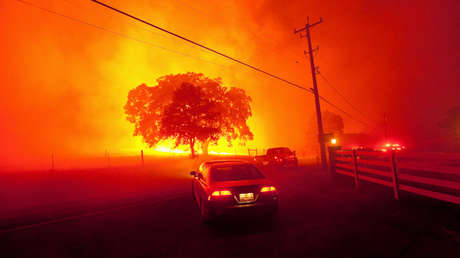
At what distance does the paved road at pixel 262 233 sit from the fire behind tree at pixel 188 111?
47.6 feet

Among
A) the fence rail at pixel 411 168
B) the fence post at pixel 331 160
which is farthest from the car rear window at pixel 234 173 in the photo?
the fence post at pixel 331 160

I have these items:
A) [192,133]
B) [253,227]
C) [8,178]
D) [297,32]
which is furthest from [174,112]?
[253,227]

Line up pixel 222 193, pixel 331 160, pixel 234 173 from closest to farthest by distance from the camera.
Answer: pixel 222 193
pixel 234 173
pixel 331 160

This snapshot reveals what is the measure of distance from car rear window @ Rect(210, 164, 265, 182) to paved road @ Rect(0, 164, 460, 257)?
1.06m

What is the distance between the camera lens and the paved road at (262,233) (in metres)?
3.86

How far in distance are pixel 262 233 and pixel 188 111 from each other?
17.9 m

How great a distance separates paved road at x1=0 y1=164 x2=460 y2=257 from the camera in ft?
12.7

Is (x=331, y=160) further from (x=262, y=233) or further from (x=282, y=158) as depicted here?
(x=262, y=233)

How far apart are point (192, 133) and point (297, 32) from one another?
44.6 ft

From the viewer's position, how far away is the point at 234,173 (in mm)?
5922

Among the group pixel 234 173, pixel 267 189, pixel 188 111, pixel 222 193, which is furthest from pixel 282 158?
pixel 222 193

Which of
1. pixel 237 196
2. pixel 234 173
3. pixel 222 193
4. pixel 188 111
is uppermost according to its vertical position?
pixel 188 111

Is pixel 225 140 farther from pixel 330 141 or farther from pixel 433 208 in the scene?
pixel 433 208

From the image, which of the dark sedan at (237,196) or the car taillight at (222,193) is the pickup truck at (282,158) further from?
the car taillight at (222,193)
